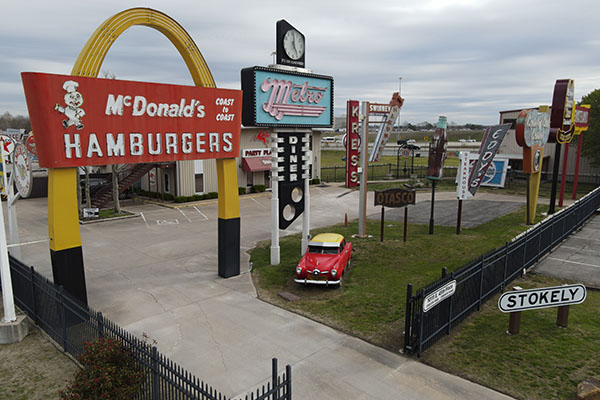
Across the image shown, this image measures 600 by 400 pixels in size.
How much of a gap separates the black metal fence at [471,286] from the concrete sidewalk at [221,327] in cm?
86

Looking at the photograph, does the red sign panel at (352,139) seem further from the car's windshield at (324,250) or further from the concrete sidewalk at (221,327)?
the car's windshield at (324,250)

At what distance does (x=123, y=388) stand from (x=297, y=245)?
1408cm

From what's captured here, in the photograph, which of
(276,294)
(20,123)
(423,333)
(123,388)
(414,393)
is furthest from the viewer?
(20,123)

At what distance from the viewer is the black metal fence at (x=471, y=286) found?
9867mm

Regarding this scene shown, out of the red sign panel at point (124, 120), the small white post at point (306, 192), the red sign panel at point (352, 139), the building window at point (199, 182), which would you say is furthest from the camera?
the building window at point (199, 182)

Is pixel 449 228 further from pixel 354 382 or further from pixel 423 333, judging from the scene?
pixel 354 382

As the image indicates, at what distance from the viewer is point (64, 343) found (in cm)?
1010

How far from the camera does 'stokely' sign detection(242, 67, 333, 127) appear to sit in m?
15.5

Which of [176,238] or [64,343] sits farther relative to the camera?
[176,238]

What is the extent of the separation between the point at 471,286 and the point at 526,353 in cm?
228

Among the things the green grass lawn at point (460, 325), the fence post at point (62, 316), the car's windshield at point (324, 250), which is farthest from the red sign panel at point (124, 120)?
the green grass lawn at point (460, 325)

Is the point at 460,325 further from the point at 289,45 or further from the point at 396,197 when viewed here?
the point at 289,45

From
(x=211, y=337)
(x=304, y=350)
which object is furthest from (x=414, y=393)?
(x=211, y=337)

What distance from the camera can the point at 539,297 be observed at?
32.0 feet
